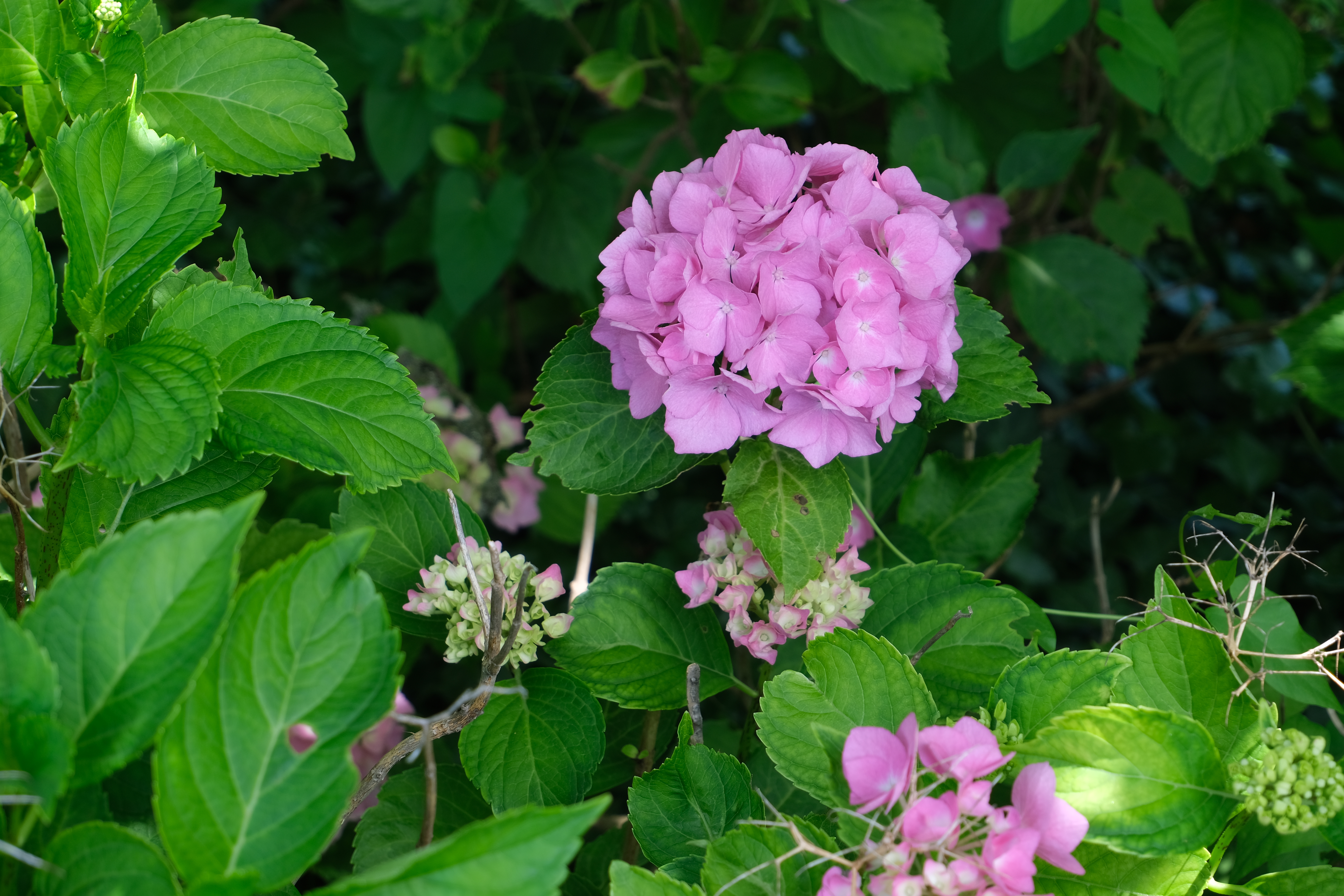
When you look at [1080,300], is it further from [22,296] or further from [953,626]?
[22,296]

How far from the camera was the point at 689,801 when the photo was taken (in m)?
0.71

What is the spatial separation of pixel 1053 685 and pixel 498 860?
1.29ft

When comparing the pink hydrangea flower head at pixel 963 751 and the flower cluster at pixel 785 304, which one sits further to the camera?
the flower cluster at pixel 785 304

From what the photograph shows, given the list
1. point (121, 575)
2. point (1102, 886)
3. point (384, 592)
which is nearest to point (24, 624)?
point (121, 575)

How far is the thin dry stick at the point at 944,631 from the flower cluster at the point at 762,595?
0.05 metres

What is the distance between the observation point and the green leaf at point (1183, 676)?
703mm

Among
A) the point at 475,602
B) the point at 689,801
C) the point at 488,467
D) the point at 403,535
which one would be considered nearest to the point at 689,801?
the point at 689,801

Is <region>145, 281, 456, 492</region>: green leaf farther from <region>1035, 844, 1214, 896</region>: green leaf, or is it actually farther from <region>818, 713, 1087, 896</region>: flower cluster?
<region>1035, 844, 1214, 896</region>: green leaf

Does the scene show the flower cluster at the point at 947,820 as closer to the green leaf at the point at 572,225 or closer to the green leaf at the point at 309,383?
the green leaf at the point at 309,383

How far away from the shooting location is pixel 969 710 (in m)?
0.83

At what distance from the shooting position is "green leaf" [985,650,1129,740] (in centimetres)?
68

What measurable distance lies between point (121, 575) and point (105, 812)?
146 millimetres

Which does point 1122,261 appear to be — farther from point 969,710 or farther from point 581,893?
point 581,893

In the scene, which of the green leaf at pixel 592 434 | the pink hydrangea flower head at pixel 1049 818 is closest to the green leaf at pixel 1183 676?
the pink hydrangea flower head at pixel 1049 818
